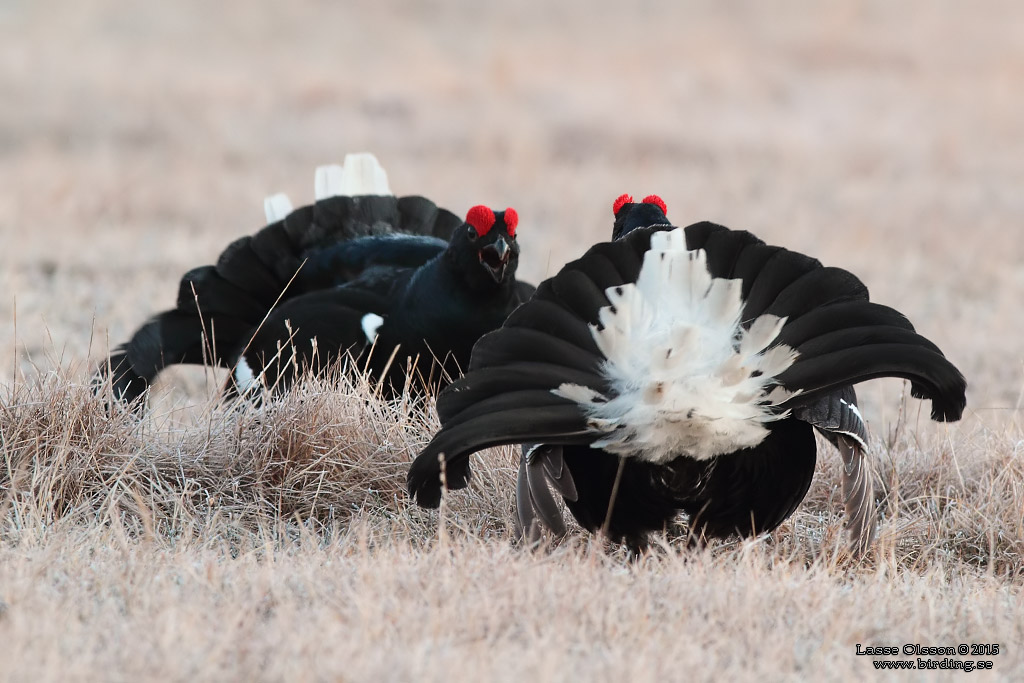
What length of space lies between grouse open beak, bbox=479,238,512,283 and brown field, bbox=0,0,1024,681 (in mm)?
654

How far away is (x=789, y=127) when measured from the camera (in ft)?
46.6

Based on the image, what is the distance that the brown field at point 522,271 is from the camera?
2395 millimetres

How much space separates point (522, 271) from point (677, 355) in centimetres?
575

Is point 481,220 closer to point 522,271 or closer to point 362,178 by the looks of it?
point 362,178

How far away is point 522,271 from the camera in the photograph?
27.7 feet

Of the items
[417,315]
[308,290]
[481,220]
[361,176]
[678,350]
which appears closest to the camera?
[678,350]

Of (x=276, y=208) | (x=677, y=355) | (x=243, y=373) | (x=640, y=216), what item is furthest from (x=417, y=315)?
(x=677, y=355)

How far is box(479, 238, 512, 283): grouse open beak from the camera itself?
420 centimetres

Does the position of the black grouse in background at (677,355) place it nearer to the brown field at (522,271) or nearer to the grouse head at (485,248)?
the brown field at (522,271)

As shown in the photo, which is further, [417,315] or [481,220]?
[417,315]

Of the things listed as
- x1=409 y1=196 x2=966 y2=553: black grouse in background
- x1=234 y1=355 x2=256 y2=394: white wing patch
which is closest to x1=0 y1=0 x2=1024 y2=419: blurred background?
x1=234 y1=355 x2=256 y2=394: white wing patch

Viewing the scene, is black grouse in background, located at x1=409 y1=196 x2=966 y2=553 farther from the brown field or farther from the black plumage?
the black plumage

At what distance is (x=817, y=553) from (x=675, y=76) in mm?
13224

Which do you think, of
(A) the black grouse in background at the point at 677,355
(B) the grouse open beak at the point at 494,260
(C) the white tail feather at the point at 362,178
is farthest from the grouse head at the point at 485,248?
(A) the black grouse in background at the point at 677,355
